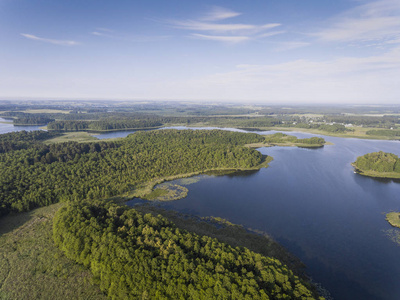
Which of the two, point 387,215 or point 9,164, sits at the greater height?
point 9,164

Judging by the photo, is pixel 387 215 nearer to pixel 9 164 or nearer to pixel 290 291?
pixel 290 291

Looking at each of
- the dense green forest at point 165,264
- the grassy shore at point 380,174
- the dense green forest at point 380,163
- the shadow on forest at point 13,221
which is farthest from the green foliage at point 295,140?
the shadow on forest at point 13,221

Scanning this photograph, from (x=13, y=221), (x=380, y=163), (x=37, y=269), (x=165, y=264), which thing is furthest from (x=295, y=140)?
(x=13, y=221)

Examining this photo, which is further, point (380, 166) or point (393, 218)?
point (380, 166)

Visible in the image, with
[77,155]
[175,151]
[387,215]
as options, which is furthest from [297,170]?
[77,155]

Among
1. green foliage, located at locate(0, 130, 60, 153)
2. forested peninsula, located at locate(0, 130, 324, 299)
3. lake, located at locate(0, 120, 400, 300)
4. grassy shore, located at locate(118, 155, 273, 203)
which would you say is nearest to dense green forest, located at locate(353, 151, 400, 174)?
lake, located at locate(0, 120, 400, 300)

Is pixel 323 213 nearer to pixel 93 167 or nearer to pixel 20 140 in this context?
pixel 93 167
